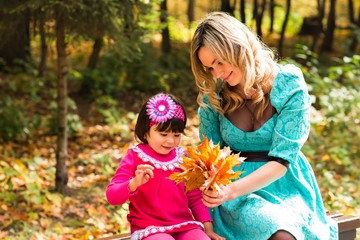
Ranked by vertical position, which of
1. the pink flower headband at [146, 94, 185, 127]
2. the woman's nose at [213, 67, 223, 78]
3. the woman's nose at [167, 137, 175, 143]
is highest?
the woman's nose at [213, 67, 223, 78]

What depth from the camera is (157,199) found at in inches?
89.2

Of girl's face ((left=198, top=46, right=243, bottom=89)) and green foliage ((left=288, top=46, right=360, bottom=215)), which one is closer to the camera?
girl's face ((left=198, top=46, right=243, bottom=89))

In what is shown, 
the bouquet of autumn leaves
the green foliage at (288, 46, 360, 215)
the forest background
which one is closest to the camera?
the bouquet of autumn leaves

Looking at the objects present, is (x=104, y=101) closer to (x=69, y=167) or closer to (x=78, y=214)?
(x=69, y=167)

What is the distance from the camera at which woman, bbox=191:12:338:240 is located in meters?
2.19

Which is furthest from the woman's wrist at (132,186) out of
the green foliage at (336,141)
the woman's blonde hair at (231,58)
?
the green foliage at (336,141)

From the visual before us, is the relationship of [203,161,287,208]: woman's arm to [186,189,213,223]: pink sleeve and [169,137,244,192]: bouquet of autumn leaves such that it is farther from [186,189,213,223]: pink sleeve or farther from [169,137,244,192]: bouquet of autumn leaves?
[186,189,213,223]: pink sleeve

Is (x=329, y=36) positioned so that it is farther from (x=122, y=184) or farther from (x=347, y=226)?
(x=122, y=184)

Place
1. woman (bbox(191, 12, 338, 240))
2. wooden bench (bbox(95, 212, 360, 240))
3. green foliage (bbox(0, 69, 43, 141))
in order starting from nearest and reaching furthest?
woman (bbox(191, 12, 338, 240)), wooden bench (bbox(95, 212, 360, 240)), green foliage (bbox(0, 69, 43, 141))

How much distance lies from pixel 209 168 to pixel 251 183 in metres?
0.32

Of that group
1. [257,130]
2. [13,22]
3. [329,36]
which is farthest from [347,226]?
[329,36]

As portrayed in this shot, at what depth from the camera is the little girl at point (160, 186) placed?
223cm

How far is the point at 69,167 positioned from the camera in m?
5.15

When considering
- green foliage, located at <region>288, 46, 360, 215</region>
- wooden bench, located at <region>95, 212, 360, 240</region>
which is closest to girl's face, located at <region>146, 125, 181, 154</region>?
wooden bench, located at <region>95, 212, 360, 240</region>
